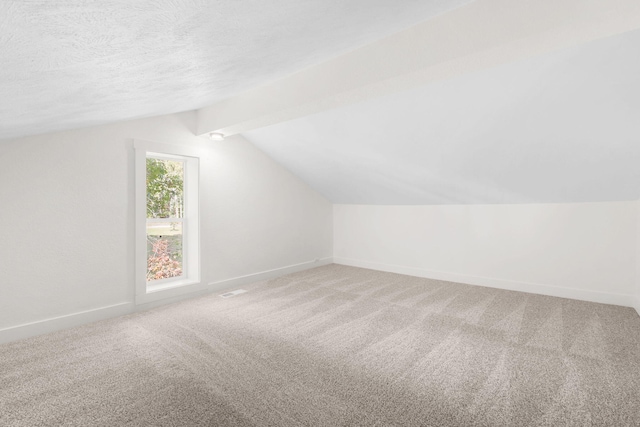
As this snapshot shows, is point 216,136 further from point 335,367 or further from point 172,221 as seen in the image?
point 335,367

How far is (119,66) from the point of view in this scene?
1.22m

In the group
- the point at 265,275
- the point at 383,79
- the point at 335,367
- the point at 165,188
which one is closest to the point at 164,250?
Result: the point at 165,188

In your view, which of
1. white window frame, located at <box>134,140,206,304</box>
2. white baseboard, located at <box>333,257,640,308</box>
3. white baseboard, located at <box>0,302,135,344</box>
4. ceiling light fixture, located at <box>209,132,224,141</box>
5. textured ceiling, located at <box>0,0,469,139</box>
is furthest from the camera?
ceiling light fixture, located at <box>209,132,224,141</box>

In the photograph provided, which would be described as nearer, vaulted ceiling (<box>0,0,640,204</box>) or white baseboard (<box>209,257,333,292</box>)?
vaulted ceiling (<box>0,0,640,204</box>)

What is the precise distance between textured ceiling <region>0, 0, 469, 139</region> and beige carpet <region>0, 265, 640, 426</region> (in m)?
1.76

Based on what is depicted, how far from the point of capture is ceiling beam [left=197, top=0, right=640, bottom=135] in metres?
1.64

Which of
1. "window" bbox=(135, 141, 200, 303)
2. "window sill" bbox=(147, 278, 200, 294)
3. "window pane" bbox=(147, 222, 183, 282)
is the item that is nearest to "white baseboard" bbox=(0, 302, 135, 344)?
"window sill" bbox=(147, 278, 200, 294)

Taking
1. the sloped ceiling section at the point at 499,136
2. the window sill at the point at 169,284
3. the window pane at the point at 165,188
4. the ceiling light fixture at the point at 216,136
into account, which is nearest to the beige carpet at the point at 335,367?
the window sill at the point at 169,284

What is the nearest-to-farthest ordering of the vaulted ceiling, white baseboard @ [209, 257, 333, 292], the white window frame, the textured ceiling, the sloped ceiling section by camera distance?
1. the textured ceiling
2. the vaulted ceiling
3. the sloped ceiling section
4. the white window frame
5. white baseboard @ [209, 257, 333, 292]

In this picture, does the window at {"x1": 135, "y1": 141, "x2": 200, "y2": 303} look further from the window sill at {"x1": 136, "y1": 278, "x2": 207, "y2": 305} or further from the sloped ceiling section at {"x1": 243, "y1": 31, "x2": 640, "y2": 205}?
the sloped ceiling section at {"x1": 243, "y1": 31, "x2": 640, "y2": 205}

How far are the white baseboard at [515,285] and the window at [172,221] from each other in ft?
10.4

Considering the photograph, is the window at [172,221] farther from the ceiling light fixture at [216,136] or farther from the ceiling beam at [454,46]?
the ceiling beam at [454,46]

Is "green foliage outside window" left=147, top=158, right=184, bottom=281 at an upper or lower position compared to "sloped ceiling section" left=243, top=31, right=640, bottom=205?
lower

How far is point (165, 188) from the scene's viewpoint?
4.15 meters
